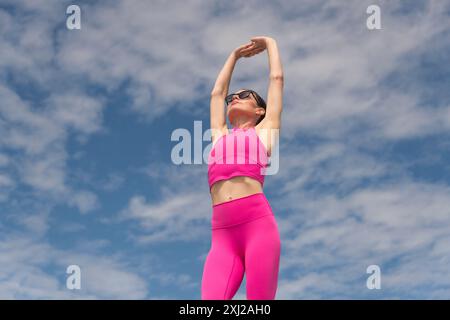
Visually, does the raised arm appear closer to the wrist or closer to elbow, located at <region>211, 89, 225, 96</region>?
the wrist

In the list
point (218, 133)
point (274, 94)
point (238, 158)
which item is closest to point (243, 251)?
point (238, 158)

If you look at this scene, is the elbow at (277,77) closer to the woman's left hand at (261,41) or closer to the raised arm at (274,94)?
the raised arm at (274,94)

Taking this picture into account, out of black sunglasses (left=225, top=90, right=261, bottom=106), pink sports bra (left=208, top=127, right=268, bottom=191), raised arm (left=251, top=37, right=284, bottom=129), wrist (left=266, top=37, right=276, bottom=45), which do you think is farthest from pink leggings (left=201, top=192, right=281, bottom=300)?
wrist (left=266, top=37, right=276, bottom=45)

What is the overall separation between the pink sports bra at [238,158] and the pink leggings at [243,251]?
0.91ft

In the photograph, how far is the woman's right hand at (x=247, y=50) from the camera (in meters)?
6.60

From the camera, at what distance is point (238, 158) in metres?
5.60

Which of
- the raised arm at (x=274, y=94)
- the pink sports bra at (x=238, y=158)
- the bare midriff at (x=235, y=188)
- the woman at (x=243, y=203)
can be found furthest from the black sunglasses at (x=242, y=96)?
the bare midriff at (x=235, y=188)

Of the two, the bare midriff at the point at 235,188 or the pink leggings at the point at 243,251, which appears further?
the bare midriff at the point at 235,188

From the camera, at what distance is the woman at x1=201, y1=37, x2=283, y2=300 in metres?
5.15
